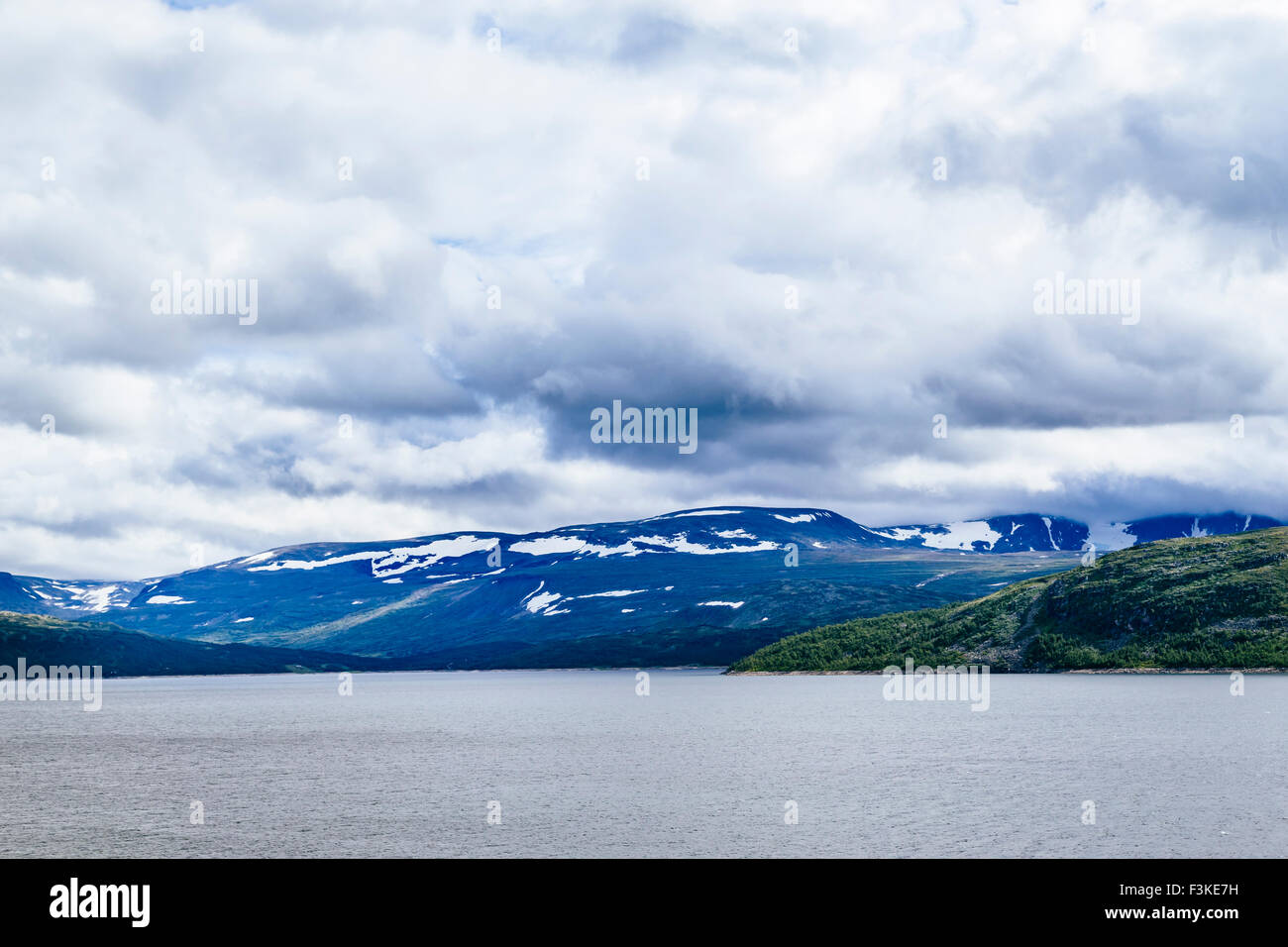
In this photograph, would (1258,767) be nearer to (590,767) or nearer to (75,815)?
(590,767)

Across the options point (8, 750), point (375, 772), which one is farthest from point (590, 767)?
point (8, 750)

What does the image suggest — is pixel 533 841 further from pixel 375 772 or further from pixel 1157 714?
pixel 1157 714

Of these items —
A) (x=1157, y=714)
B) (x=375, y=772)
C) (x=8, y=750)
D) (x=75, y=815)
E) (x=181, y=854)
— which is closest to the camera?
(x=181, y=854)

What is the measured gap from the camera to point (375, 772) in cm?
13450

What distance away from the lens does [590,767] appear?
445 ft

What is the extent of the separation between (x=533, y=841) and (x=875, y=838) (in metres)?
25.9

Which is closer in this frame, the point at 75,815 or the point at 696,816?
the point at 696,816
